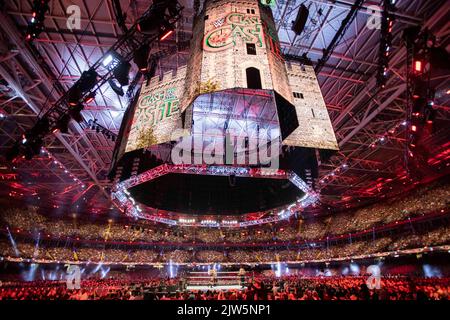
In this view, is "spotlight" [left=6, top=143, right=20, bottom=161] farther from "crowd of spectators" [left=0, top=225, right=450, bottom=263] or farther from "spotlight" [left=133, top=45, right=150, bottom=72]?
"crowd of spectators" [left=0, top=225, right=450, bottom=263]

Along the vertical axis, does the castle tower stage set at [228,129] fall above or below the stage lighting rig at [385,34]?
below

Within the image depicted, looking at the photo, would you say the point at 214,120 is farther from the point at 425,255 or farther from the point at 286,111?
the point at 425,255

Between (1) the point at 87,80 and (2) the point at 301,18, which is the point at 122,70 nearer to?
(1) the point at 87,80

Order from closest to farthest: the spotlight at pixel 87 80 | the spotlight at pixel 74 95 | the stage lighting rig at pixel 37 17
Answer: the stage lighting rig at pixel 37 17
the spotlight at pixel 87 80
the spotlight at pixel 74 95

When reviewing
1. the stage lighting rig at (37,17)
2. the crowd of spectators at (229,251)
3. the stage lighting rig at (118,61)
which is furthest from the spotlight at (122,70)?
the crowd of spectators at (229,251)

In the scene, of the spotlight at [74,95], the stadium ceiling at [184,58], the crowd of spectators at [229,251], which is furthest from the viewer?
the crowd of spectators at [229,251]

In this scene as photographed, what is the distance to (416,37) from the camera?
30.3 ft

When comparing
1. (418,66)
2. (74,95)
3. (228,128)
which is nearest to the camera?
(418,66)

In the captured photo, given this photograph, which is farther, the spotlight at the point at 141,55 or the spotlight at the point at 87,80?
the spotlight at the point at 87,80

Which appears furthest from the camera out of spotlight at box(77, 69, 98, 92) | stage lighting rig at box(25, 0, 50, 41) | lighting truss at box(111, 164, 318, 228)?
lighting truss at box(111, 164, 318, 228)

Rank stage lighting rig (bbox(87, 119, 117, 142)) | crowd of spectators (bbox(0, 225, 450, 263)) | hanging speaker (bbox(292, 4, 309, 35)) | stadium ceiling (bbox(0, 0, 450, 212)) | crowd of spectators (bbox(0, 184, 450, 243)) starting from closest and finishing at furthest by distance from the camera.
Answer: hanging speaker (bbox(292, 4, 309, 35)), stadium ceiling (bbox(0, 0, 450, 212)), stage lighting rig (bbox(87, 119, 117, 142)), crowd of spectators (bbox(0, 225, 450, 263)), crowd of spectators (bbox(0, 184, 450, 243))

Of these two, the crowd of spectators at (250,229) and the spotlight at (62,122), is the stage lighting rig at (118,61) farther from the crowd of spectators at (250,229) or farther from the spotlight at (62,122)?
the crowd of spectators at (250,229)

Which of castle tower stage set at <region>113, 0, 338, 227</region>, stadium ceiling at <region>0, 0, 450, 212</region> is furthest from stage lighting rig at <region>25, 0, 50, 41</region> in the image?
castle tower stage set at <region>113, 0, 338, 227</region>

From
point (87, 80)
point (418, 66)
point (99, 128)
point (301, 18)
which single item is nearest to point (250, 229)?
point (99, 128)
